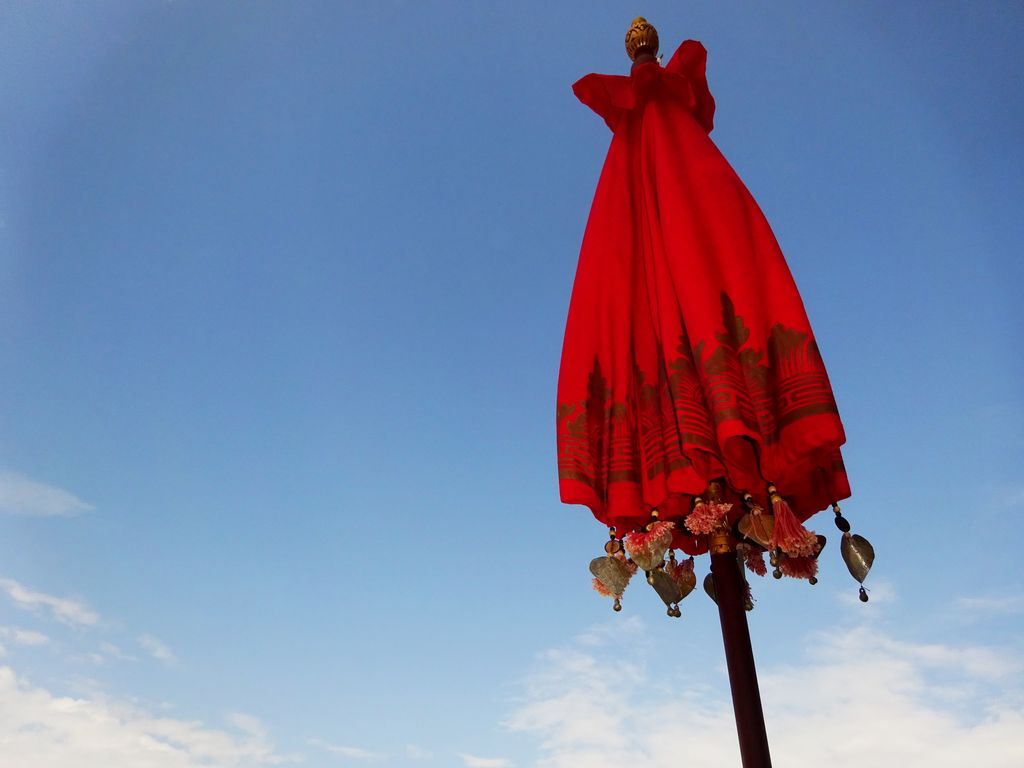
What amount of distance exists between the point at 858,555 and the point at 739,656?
449 millimetres

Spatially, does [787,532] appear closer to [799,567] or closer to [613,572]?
[799,567]

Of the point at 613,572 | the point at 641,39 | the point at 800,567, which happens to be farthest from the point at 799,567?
the point at 641,39

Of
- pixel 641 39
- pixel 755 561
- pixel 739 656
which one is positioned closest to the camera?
pixel 739 656

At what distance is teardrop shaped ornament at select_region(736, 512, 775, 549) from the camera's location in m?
2.04

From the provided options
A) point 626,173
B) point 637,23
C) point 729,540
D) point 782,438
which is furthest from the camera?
point 637,23

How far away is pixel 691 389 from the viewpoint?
2.13 meters

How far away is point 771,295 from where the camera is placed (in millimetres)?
2189

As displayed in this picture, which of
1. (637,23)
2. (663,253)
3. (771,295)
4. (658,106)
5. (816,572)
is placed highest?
(637,23)

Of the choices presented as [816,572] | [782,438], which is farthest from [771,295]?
[816,572]

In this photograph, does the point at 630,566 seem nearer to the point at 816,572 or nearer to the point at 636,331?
the point at 816,572

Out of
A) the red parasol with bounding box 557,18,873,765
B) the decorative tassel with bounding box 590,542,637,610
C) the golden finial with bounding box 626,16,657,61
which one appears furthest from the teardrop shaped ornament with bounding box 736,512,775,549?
the golden finial with bounding box 626,16,657,61

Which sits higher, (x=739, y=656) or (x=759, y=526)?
(x=759, y=526)

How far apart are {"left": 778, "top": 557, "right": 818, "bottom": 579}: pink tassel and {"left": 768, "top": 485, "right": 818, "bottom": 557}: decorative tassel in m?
0.17

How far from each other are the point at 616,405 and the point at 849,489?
2.38ft
